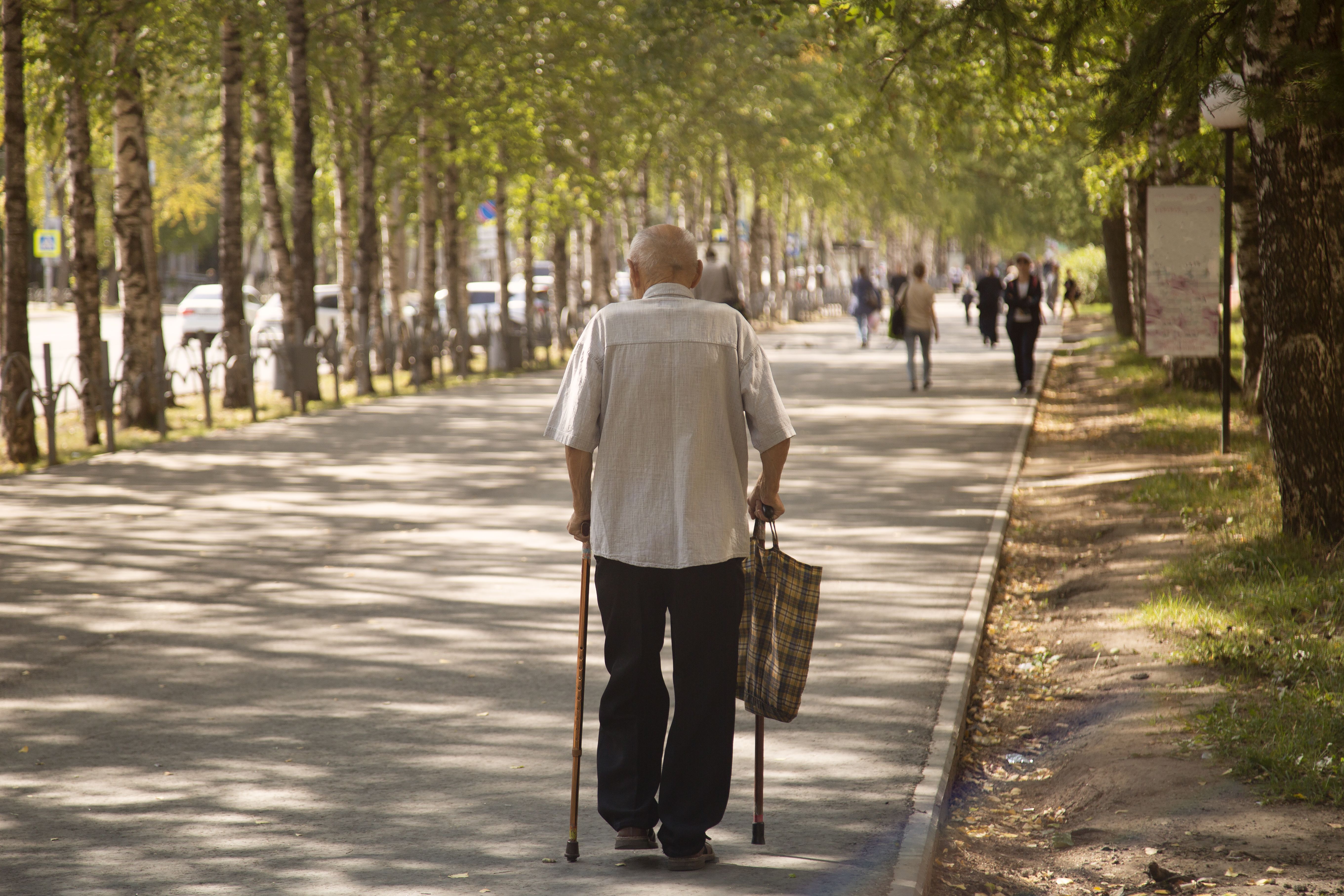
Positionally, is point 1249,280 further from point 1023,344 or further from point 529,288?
point 529,288

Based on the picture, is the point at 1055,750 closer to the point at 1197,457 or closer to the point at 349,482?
the point at 1197,457

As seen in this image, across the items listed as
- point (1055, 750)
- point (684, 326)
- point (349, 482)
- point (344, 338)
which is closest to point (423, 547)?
point (349, 482)

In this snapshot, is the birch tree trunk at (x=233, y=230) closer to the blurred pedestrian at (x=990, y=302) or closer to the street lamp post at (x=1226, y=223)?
the street lamp post at (x=1226, y=223)

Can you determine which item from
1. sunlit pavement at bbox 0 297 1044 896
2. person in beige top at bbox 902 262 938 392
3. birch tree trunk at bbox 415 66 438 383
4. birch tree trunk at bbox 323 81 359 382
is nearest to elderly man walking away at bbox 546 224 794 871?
sunlit pavement at bbox 0 297 1044 896

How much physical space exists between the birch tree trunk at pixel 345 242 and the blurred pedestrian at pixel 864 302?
14467 mm

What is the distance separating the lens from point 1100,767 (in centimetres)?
553

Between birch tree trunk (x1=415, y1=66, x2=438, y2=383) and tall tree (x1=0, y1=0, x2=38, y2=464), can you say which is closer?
tall tree (x1=0, y1=0, x2=38, y2=464)

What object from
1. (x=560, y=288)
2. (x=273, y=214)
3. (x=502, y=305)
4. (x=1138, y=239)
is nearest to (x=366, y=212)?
(x=273, y=214)

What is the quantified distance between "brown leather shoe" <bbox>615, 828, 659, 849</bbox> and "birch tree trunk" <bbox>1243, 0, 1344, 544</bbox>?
17.6ft

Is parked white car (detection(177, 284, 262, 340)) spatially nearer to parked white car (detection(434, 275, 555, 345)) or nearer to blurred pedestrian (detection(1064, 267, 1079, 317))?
parked white car (detection(434, 275, 555, 345))

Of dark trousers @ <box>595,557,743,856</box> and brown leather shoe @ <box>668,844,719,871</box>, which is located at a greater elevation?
dark trousers @ <box>595,557,743,856</box>

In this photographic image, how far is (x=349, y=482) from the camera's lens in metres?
13.4

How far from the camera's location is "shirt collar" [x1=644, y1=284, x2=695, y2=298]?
14.4ft

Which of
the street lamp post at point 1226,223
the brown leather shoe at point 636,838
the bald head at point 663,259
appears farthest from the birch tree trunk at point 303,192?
the brown leather shoe at point 636,838
